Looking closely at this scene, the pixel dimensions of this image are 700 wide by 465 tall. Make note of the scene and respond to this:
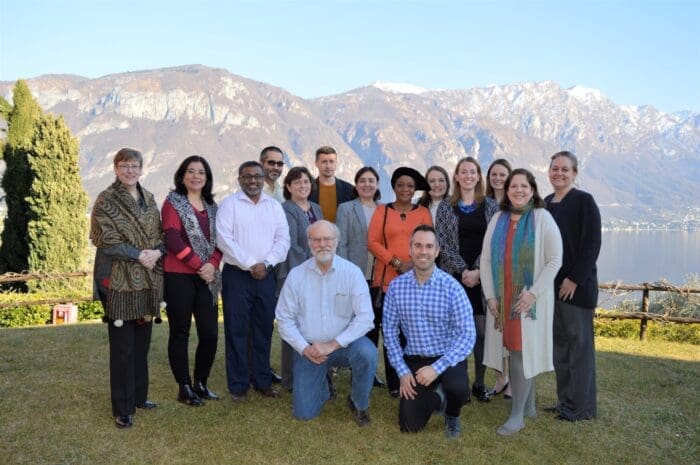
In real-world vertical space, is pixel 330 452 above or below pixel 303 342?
below

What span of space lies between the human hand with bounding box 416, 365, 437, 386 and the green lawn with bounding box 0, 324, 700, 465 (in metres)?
0.50

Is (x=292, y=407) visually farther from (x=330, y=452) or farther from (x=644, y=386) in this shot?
(x=644, y=386)

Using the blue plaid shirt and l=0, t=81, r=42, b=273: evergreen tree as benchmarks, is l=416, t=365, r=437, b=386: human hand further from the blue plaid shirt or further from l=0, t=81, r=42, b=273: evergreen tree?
l=0, t=81, r=42, b=273: evergreen tree

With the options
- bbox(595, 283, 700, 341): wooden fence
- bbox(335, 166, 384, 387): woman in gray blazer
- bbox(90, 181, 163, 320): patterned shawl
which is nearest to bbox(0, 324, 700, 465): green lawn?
bbox(90, 181, 163, 320): patterned shawl

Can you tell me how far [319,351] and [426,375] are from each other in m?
0.85

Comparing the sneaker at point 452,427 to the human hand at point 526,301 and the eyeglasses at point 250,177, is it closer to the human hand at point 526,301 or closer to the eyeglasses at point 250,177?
the human hand at point 526,301

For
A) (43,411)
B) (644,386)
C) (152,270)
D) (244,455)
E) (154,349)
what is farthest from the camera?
(154,349)

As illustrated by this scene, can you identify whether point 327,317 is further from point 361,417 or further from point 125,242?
point 125,242

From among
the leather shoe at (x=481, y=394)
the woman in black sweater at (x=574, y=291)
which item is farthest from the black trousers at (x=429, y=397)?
the woman in black sweater at (x=574, y=291)

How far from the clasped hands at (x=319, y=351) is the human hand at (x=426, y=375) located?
690 millimetres

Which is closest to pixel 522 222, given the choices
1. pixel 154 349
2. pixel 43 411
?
pixel 43 411

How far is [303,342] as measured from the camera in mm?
4680

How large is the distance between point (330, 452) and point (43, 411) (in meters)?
2.54

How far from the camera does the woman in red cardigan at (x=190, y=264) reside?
4754 mm
